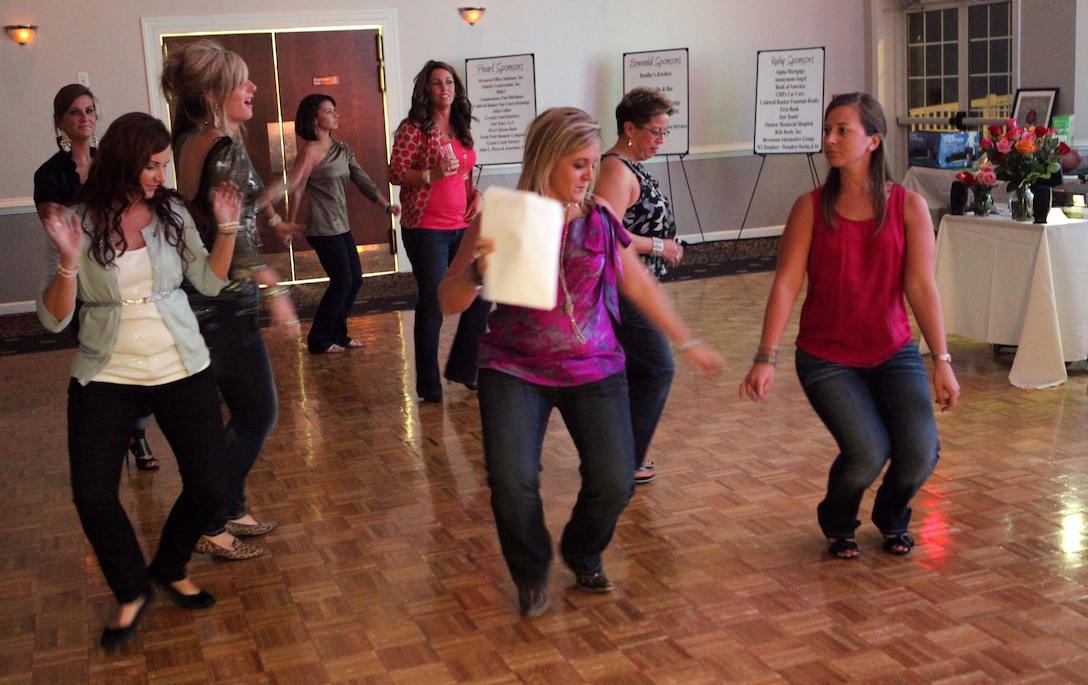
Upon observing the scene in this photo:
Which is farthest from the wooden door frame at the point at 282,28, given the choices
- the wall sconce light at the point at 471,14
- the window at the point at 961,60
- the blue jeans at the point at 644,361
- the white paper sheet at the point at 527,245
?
the white paper sheet at the point at 527,245

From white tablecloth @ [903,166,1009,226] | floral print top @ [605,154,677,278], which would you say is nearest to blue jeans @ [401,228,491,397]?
floral print top @ [605,154,677,278]

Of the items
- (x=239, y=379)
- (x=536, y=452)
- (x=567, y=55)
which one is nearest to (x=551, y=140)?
(x=536, y=452)

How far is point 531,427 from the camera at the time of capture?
3070 millimetres

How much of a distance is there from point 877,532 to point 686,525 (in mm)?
637

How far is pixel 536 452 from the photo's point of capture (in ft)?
10.2

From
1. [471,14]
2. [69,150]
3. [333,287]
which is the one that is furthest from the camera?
[471,14]

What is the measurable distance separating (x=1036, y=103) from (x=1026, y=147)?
174 inches

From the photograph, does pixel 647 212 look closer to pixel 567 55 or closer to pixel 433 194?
pixel 433 194

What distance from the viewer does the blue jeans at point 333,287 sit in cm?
723

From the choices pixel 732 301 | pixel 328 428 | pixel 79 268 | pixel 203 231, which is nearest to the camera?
pixel 79 268

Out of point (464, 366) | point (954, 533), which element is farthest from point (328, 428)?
point (954, 533)

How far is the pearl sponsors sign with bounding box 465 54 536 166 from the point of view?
10.3 meters

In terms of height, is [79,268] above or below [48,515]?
above

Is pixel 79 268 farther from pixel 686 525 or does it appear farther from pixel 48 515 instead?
pixel 686 525
